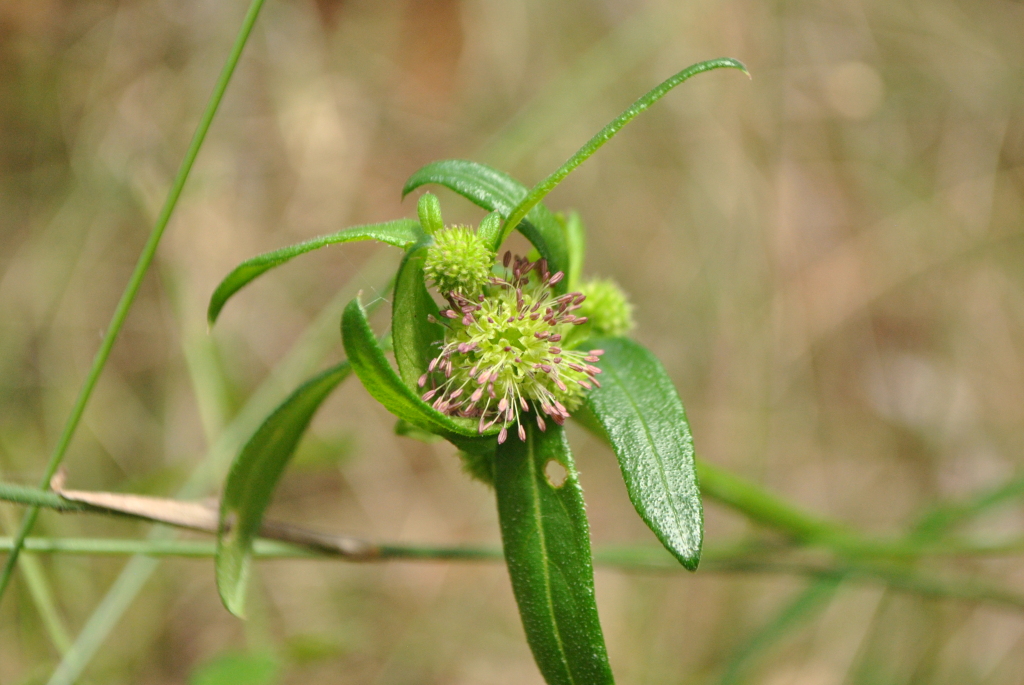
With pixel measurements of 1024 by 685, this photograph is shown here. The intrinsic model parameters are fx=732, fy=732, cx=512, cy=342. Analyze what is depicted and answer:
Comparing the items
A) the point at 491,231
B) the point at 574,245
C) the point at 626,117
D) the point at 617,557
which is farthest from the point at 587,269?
the point at 626,117

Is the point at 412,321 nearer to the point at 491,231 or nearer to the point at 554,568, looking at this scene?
the point at 491,231

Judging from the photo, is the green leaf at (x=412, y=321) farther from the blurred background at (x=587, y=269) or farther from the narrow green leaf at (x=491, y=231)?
the blurred background at (x=587, y=269)

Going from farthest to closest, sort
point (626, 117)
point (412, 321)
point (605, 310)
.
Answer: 1. point (605, 310)
2. point (412, 321)
3. point (626, 117)

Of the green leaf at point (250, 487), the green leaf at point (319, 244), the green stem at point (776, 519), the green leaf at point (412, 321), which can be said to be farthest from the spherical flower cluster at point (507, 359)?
the green stem at point (776, 519)

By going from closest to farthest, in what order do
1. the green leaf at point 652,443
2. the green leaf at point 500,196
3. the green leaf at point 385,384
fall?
1. the green leaf at point 385,384
2. the green leaf at point 652,443
3. the green leaf at point 500,196

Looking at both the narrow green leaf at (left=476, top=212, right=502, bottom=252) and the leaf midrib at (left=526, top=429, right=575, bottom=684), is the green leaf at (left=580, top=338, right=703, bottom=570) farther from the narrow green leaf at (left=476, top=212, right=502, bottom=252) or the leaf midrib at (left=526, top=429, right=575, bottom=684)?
the narrow green leaf at (left=476, top=212, right=502, bottom=252)

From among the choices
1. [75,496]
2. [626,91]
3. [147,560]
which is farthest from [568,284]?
[626,91]

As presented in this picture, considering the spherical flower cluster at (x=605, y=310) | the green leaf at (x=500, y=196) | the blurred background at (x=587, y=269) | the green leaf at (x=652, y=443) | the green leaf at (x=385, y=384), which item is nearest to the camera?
the green leaf at (x=385, y=384)
